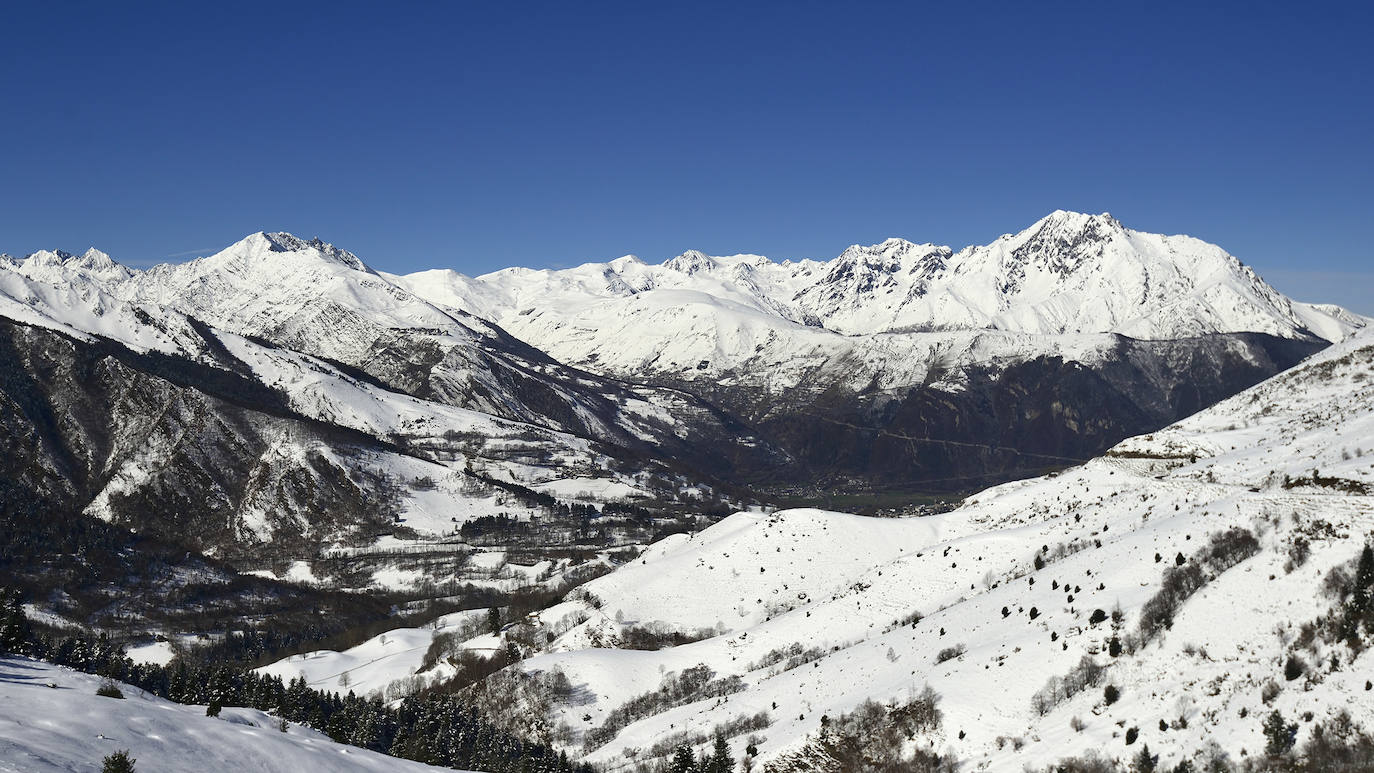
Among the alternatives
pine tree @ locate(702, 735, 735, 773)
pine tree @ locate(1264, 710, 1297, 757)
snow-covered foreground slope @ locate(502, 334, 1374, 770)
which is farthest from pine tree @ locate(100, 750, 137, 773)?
pine tree @ locate(1264, 710, 1297, 757)

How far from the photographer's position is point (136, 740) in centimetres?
5022

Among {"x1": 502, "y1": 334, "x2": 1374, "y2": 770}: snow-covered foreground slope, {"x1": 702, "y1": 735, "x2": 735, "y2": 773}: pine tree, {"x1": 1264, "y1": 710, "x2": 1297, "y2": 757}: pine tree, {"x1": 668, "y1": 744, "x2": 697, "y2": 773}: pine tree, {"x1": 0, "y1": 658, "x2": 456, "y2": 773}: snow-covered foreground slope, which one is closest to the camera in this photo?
{"x1": 0, "y1": 658, "x2": 456, "y2": 773}: snow-covered foreground slope

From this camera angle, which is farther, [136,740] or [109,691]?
[109,691]

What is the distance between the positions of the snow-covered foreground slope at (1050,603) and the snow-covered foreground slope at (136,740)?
34.3 m

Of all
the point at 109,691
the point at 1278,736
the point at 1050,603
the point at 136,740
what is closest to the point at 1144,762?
the point at 1278,736

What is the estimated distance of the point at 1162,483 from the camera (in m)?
106

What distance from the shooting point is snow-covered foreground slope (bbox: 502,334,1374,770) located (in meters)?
57.8

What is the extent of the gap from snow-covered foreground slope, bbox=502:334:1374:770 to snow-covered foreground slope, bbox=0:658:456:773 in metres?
34.3

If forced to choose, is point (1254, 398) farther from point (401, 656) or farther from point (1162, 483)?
point (401, 656)

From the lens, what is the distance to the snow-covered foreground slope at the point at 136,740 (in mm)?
44906

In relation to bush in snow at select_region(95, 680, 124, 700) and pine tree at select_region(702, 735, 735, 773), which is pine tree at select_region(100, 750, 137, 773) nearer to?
bush in snow at select_region(95, 680, 124, 700)

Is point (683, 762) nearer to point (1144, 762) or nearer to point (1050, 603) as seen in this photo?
point (1050, 603)

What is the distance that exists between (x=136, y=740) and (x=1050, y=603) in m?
64.6

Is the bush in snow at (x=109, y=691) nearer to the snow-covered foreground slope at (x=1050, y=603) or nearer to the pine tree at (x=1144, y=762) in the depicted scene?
the snow-covered foreground slope at (x=1050, y=603)
